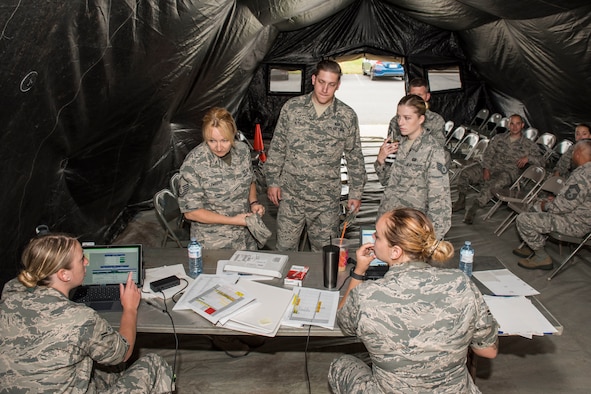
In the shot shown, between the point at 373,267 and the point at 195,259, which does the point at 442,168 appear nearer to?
the point at 373,267

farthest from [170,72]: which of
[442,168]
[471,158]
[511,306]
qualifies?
[471,158]

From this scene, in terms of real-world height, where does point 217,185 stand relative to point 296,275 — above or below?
above

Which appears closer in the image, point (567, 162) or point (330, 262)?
point (330, 262)

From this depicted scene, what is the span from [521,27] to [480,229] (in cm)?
246

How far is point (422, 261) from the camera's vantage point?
1839 mm

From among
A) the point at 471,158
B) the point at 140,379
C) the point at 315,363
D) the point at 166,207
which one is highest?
the point at 471,158

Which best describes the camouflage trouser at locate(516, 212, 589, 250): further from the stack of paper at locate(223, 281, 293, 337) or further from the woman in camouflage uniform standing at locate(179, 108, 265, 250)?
the stack of paper at locate(223, 281, 293, 337)

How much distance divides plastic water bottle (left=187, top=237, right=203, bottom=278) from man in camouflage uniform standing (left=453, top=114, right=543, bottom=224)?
12.9 ft

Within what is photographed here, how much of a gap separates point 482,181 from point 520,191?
25.0 inches

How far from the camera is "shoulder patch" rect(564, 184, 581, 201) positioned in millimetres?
4026

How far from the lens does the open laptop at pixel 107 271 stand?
2400mm

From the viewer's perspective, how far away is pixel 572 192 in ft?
13.3

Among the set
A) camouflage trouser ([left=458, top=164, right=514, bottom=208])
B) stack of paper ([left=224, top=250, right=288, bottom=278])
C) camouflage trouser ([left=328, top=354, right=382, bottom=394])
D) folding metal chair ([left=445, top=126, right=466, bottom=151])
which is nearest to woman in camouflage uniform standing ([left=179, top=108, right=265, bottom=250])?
stack of paper ([left=224, top=250, right=288, bottom=278])

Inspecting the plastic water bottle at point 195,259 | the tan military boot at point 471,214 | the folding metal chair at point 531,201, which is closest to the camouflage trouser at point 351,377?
the plastic water bottle at point 195,259
